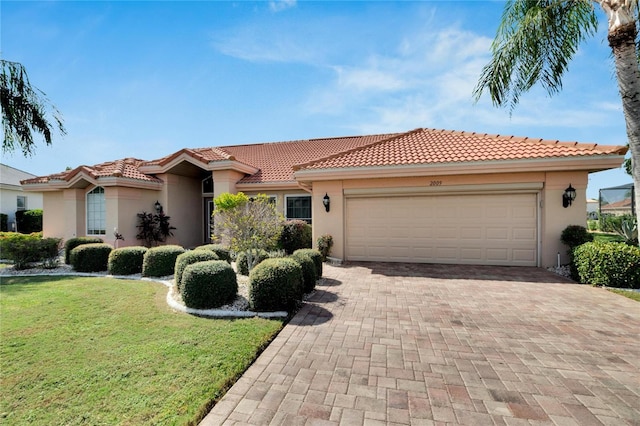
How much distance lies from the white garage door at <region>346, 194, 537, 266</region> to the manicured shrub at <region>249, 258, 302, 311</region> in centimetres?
583

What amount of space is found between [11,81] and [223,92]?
691 cm

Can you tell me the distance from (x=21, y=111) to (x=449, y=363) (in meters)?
14.7

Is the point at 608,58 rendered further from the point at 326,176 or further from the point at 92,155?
the point at 92,155

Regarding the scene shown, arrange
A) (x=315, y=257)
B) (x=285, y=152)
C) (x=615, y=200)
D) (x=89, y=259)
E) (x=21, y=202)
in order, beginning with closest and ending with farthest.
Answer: (x=315, y=257)
(x=89, y=259)
(x=285, y=152)
(x=21, y=202)
(x=615, y=200)

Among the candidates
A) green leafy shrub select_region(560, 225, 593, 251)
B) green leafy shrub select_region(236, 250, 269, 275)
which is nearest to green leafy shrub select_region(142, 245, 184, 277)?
green leafy shrub select_region(236, 250, 269, 275)

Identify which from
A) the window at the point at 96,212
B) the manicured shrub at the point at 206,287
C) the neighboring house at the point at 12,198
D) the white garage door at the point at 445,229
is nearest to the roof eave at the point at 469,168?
the white garage door at the point at 445,229

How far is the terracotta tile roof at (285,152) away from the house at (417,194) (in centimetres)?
61

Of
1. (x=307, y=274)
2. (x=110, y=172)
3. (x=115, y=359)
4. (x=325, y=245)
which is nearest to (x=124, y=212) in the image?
(x=110, y=172)

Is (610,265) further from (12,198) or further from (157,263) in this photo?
(12,198)

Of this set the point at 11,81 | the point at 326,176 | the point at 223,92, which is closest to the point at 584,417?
the point at 326,176

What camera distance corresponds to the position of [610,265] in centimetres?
719

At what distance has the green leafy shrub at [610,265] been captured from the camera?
23.0 ft

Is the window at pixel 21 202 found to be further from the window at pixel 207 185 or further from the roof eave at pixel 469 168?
the roof eave at pixel 469 168

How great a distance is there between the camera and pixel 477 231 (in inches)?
396
